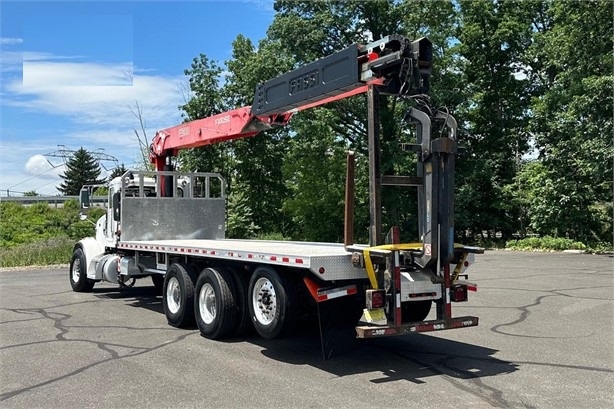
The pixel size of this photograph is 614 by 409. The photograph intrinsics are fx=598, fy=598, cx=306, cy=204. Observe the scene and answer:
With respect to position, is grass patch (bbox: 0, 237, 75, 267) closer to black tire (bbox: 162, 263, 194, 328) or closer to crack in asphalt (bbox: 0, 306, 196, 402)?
crack in asphalt (bbox: 0, 306, 196, 402)

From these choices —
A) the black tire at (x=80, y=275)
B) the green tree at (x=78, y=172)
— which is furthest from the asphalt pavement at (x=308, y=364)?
the green tree at (x=78, y=172)

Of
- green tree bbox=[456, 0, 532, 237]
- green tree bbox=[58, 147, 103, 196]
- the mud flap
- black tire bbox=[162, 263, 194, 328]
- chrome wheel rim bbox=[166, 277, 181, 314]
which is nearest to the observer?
the mud flap

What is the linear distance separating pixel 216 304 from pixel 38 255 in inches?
703

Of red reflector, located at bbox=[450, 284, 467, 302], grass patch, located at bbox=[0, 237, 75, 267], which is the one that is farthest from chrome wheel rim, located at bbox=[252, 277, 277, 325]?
grass patch, located at bbox=[0, 237, 75, 267]

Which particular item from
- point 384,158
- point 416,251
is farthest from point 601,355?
point 384,158

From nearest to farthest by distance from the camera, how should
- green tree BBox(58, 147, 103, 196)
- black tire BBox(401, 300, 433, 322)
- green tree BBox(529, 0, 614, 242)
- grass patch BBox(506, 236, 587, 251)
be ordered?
black tire BBox(401, 300, 433, 322), green tree BBox(529, 0, 614, 242), grass patch BBox(506, 236, 587, 251), green tree BBox(58, 147, 103, 196)

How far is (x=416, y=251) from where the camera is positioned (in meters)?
6.90

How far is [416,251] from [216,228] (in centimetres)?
748

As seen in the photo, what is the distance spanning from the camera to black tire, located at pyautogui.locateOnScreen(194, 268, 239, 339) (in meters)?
8.23

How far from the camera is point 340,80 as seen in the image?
776cm

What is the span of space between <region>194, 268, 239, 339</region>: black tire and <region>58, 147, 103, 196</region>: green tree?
83.0 m

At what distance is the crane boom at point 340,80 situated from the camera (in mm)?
7109

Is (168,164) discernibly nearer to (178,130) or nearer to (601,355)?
(178,130)

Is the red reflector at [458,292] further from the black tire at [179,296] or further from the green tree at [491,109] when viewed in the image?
the green tree at [491,109]
